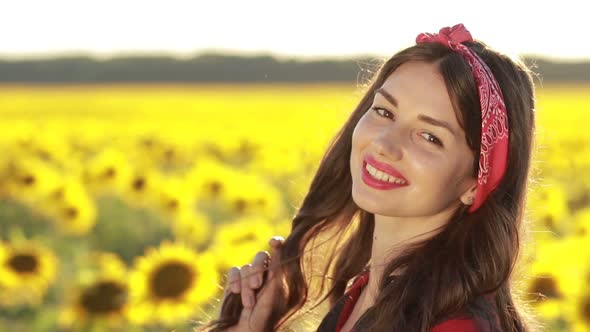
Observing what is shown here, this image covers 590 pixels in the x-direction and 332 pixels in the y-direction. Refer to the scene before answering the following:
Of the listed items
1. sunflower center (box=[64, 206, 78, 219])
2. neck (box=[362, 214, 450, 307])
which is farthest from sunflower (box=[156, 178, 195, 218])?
neck (box=[362, 214, 450, 307])

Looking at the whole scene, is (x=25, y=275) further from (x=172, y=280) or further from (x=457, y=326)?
(x=457, y=326)

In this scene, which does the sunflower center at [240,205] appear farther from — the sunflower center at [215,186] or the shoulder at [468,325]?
the shoulder at [468,325]

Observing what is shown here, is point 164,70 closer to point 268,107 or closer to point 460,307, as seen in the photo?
point 268,107

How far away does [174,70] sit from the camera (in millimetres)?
52625

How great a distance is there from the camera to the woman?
3391 millimetres

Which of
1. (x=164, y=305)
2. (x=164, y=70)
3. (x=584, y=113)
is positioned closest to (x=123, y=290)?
(x=164, y=305)

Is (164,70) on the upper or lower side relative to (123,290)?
lower

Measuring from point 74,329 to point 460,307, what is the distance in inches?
142

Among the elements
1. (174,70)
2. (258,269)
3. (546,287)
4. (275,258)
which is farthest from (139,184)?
(174,70)

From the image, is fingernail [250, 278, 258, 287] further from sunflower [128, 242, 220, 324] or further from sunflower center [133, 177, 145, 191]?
sunflower center [133, 177, 145, 191]

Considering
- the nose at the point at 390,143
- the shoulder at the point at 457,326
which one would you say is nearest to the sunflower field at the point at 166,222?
the nose at the point at 390,143

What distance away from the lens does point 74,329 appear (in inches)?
258

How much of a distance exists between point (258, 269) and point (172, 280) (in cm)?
290

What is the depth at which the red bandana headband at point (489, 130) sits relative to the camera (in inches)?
135
